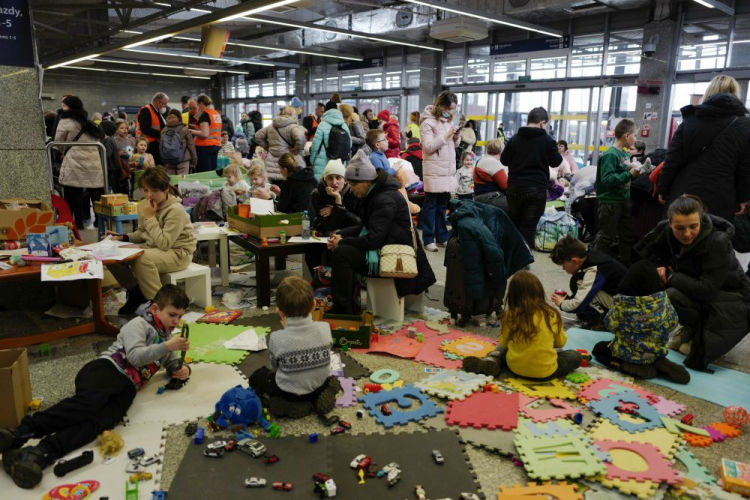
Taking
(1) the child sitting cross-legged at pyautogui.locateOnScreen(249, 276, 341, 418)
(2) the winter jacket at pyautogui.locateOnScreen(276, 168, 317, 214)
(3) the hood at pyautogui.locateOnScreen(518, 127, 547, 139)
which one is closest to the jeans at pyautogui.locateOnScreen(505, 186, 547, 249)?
(3) the hood at pyautogui.locateOnScreen(518, 127, 547, 139)

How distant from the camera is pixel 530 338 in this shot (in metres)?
3.52

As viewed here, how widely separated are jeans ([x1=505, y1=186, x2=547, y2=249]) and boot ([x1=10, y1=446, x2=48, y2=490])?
4.69m

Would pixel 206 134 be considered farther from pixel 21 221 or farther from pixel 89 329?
pixel 89 329

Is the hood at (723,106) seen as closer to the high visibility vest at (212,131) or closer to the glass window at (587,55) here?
the high visibility vest at (212,131)

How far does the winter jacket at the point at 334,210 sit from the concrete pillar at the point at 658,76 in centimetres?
839

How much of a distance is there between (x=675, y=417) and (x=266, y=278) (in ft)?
10.4

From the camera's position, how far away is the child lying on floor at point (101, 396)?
8.52ft

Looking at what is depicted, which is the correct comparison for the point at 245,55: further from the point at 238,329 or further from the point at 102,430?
the point at 102,430

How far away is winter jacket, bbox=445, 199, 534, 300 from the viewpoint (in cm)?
445

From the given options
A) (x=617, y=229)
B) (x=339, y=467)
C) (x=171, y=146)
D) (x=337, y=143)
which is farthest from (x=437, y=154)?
(x=339, y=467)

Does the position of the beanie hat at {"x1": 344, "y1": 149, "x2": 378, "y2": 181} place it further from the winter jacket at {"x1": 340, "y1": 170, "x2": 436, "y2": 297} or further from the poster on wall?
the poster on wall

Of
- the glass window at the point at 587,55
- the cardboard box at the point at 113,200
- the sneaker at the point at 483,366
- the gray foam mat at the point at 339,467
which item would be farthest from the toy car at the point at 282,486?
the glass window at the point at 587,55

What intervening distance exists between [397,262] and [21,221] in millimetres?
2841

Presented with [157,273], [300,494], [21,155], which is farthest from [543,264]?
[21,155]
